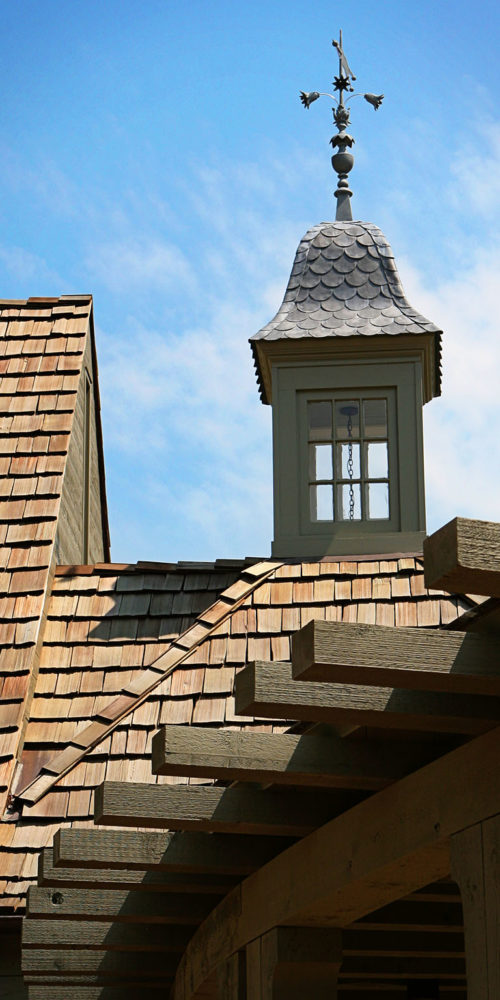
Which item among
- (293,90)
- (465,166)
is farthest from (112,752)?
(465,166)

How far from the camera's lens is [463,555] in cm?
286

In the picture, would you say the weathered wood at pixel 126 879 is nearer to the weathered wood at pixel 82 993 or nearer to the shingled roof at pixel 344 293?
the weathered wood at pixel 82 993

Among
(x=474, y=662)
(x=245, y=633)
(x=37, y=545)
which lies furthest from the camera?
(x=37, y=545)

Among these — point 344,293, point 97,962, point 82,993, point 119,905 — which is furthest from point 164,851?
point 344,293

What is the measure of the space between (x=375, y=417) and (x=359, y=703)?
278 inches

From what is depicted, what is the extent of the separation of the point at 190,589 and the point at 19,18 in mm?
22476

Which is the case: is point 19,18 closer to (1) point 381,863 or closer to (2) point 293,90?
(2) point 293,90

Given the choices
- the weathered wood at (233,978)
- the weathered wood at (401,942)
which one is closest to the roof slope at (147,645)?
the weathered wood at (401,942)

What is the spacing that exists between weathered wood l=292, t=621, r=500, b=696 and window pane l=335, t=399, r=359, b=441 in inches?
284

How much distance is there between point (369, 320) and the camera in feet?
35.3

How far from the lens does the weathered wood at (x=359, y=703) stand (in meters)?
3.71

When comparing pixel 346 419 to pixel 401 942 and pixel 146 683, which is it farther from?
pixel 401 942

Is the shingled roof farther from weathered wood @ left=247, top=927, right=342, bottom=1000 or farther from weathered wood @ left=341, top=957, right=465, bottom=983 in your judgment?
weathered wood @ left=247, top=927, right=342, bottom=1000

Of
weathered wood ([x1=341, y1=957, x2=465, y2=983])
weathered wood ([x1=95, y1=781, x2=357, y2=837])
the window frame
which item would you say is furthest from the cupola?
weathered wood ([x1=95, y1=781, x2=357, y2=837])
